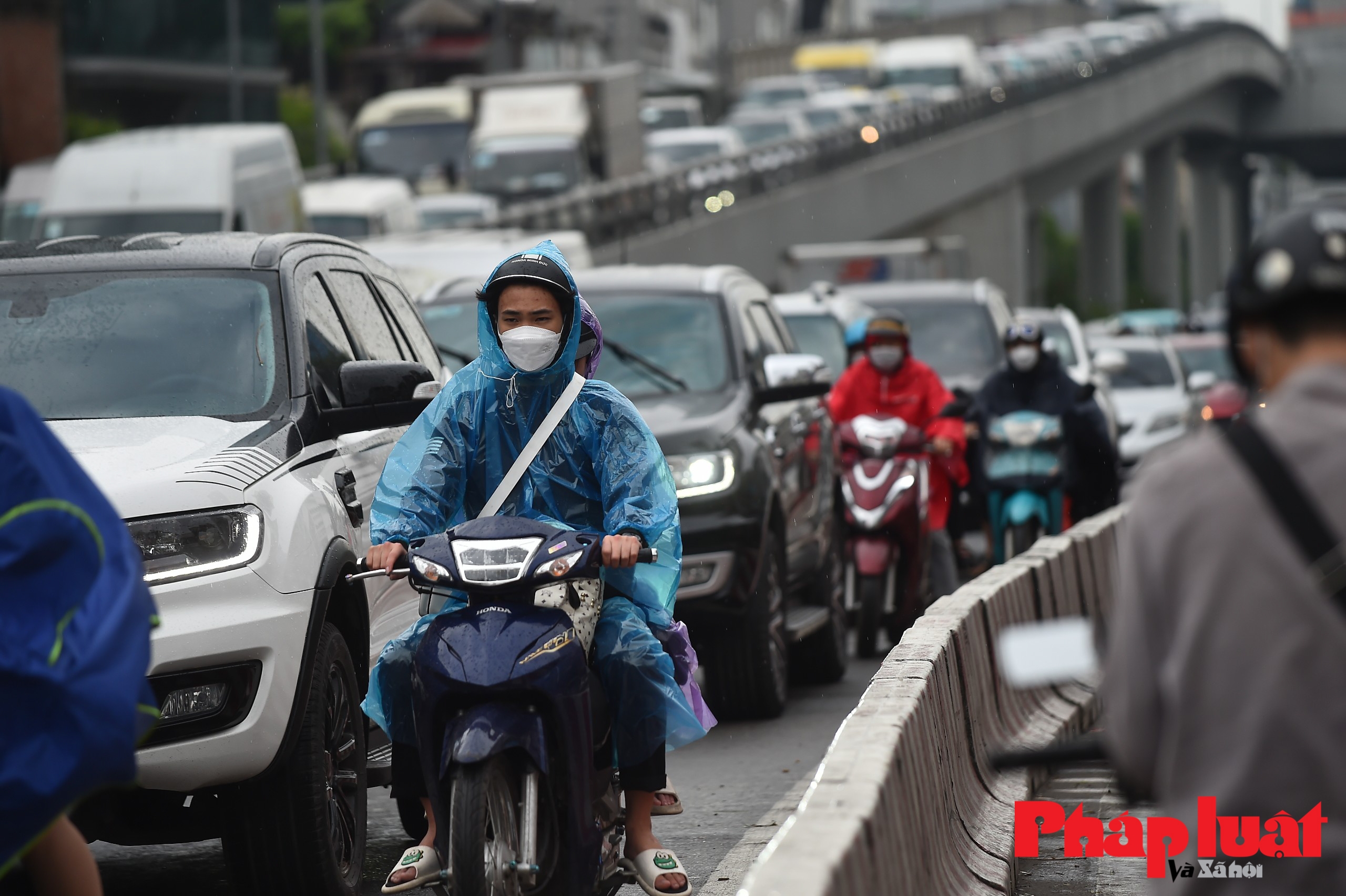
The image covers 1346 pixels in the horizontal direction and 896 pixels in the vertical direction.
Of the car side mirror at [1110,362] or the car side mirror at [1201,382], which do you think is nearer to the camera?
the car side mirror at [1110,362]

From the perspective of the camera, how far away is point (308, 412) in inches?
254

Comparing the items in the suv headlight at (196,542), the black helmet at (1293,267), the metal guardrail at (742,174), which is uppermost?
the black helmet at (1293,267)

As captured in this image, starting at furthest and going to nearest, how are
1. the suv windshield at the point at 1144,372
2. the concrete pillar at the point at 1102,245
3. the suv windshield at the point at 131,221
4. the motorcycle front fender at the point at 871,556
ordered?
the concrete pillar at the point at 1102,245 < the suv windshield at the point at 1144,372 < the suv windshield at the point at 131,221 < the motorcycle front fender at the point at 871,556

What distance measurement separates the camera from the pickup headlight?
9414mm

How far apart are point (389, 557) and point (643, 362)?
5.09 metres

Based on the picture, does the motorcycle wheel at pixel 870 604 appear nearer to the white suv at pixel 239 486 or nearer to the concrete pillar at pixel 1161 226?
the white suv at pixel 239 486

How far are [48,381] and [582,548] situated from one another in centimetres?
206

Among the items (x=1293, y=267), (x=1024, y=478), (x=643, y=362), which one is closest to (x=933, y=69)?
(x=1024, y=478)

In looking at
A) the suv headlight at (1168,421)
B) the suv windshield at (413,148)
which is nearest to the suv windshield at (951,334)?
the suv headlight at (1168,421)

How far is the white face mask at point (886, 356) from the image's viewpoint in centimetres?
1223

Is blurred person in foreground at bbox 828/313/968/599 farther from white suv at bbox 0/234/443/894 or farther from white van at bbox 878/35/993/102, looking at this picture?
white van at bbox 878/35/993/102

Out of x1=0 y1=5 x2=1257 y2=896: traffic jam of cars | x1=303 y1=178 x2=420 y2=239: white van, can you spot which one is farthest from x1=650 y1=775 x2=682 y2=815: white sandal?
x1=303 y1=178 x2=420 y2=239: white van

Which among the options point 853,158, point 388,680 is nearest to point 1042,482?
point 388,680

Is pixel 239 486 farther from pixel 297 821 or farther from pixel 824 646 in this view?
pixel 824 646
